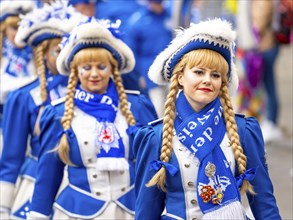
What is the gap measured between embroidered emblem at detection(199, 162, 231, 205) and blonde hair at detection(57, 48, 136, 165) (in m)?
1.20

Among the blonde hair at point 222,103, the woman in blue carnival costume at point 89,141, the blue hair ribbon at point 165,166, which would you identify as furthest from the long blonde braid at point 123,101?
the blue hair ribbon at point 165,166

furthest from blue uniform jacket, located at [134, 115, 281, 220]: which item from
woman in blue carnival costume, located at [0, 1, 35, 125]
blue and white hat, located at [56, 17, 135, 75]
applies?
woman in blue carnival costume, located at [0, 1, 35, 125]

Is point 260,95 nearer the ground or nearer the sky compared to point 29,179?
nearer the sky

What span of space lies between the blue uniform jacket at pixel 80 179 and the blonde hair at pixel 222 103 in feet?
3.14

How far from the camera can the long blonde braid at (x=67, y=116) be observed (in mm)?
5691

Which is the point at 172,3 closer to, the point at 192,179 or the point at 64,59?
the point at 64,59

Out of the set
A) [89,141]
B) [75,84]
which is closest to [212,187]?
[89,141]

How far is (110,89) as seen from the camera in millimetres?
5965

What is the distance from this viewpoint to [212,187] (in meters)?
4.75

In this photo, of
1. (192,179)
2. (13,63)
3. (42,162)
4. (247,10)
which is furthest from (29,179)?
(247,10)

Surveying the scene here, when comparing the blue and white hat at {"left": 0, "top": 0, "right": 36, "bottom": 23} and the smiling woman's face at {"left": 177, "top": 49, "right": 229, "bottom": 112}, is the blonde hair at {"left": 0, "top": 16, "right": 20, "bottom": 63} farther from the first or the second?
the smiling woman's face at {"left": 177, "top": 49, "right": 229, "bottom": 112}

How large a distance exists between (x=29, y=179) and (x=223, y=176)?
7.74ft

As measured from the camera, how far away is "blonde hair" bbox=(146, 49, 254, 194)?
482 centimetres

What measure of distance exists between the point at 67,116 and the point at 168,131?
110cm
